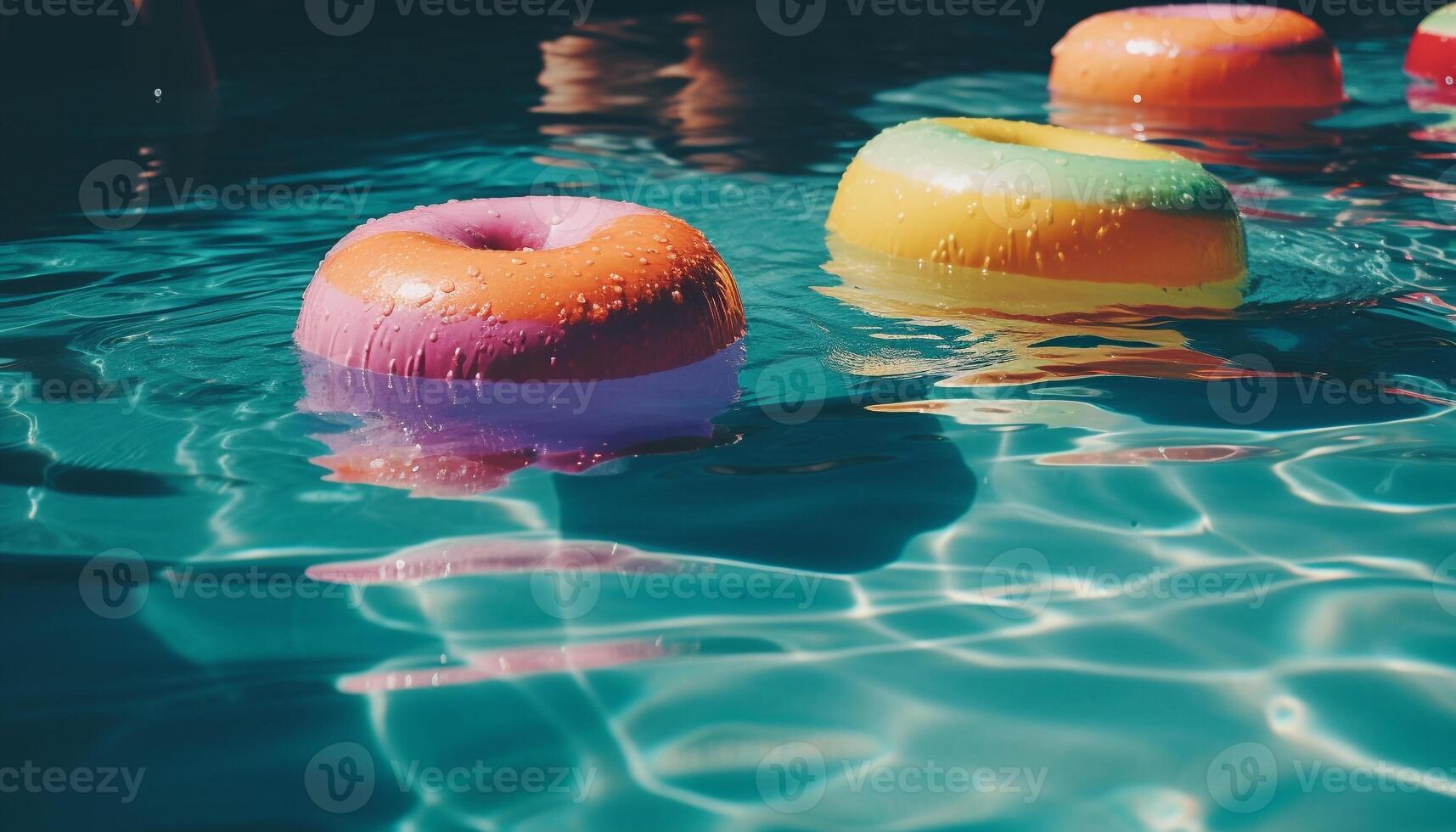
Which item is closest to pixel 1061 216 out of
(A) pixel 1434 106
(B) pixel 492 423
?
(B) pixel 492 423

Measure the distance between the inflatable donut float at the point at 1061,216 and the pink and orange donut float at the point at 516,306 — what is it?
1.10 metres

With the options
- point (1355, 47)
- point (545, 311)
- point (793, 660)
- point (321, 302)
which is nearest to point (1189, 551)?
point (793, 660)

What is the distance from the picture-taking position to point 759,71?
9367 millimetres

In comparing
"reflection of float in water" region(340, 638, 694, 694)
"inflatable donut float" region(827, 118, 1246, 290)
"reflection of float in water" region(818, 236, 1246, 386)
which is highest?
"inflatable donut float" region(827, 118, 1246, 290)

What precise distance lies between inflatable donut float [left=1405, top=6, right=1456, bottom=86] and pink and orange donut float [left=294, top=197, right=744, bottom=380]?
21.9 ft

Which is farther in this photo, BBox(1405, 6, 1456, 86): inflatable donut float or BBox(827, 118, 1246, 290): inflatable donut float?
BBox(1405, 6, 1456, 86): inflatable donut float

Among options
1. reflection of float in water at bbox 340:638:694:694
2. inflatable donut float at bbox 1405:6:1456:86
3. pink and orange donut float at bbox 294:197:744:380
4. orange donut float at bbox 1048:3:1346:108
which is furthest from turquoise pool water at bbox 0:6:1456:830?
inflatable donut float at bbox 1405:6:1456:86

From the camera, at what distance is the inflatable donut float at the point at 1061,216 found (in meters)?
4.62

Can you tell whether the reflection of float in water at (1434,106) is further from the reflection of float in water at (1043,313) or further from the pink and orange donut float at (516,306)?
the pink and orange donut float at (516,306)

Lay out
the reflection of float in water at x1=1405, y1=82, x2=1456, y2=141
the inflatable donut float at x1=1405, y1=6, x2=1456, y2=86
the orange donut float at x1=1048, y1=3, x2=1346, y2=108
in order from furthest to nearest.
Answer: the inflatable donut float at x1=1405, y1=6, x2=1456, y2=86
the orange donut float at x1=1048, y1=3, x2=1346, y2=108
the reflection of float in water at x1=1405, y1=82, x2=1456, y2=141

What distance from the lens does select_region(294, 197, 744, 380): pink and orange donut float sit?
361 cm

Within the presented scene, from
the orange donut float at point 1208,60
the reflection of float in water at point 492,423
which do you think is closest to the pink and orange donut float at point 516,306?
the reflection of float in water at point 492,423

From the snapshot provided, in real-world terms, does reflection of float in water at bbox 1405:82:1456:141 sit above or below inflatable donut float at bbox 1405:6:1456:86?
below

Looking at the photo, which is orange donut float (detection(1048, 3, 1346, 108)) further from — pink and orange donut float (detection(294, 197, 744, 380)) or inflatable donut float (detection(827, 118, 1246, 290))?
pink and orange donut float (detection(294, 197, 744, 380))
